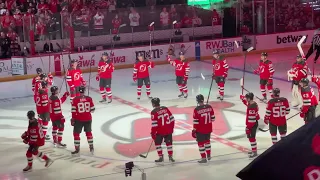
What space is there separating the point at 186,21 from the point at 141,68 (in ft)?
24.5

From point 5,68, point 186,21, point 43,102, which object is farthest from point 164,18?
point 43,102

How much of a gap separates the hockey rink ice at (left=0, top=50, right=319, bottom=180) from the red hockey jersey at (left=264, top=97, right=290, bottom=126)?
2.53 feet

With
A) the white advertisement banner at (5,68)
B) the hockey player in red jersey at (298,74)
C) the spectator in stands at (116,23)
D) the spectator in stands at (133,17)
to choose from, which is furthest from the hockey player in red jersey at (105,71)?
the spectator in stands at (133,17)

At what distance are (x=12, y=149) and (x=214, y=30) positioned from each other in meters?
12.2

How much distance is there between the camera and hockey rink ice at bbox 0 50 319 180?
8.48 m

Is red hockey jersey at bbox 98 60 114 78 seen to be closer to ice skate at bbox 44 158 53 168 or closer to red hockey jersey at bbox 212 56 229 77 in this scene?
red hockey jersey at bbox 212 56 229 77

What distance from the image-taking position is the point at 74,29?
19000 mm

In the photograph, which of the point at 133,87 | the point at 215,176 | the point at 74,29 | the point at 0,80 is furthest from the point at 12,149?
the point at 74,29

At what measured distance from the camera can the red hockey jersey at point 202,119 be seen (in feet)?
27.6

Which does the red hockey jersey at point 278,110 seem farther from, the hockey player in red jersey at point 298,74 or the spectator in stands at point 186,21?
the spectator in stands at point 186,21

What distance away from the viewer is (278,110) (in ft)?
28.3

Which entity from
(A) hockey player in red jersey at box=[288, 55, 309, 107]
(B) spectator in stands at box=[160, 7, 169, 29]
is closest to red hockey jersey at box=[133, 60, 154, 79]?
(A) hockey player in red jersey at box=[288, 55, 309, 107]

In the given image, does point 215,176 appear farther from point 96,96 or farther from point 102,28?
point 102,28

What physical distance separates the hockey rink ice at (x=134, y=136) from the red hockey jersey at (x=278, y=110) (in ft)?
2.53
